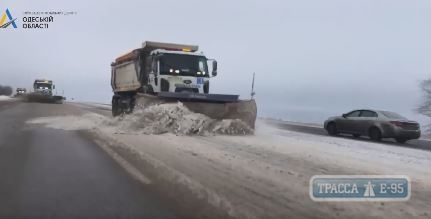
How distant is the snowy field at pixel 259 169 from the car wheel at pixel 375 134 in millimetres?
5186

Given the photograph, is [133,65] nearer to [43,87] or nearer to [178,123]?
[178,123]

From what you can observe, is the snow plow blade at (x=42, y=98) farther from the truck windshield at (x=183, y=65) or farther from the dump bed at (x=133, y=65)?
the truck windshield at (x=183, y=65)

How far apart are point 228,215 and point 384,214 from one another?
1896 millimetres

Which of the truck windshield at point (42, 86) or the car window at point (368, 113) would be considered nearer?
the car window at point (368, 113)

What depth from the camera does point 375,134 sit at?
19.4m

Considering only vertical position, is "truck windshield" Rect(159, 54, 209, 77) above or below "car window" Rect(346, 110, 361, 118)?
above

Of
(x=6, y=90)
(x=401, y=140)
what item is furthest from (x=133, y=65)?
(x=6, y=90)

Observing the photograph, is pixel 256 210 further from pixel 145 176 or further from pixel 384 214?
pixel 145 176

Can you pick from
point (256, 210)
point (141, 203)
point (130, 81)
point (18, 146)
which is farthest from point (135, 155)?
point (130, 81)

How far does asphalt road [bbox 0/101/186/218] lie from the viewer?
587cm

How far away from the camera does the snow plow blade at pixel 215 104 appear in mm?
17016

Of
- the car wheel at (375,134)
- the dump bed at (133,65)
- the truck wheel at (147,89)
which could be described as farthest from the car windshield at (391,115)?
the truck wheel at (147,89)

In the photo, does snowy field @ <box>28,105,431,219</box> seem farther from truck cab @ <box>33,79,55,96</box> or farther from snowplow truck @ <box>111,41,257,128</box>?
truck cab @ <box>33,79,55,96</box>

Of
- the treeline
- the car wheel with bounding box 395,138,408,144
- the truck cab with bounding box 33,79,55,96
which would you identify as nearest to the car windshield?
the car wheel with bounding box 395,138,408,144
